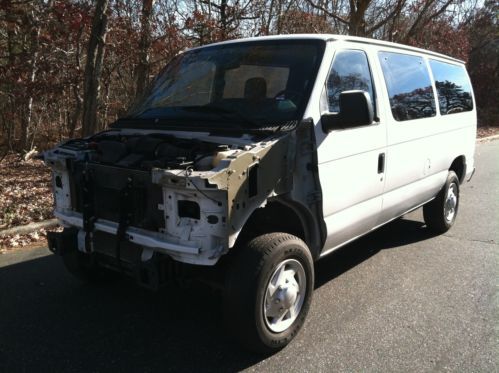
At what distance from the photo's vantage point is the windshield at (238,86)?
3.51 meters

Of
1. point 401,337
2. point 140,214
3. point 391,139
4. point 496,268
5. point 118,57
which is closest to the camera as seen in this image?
point 140,214

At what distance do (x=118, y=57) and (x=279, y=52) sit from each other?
252 inches

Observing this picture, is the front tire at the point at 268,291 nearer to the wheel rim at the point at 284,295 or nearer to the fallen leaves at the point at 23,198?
the wheel rim at the point at 284,295

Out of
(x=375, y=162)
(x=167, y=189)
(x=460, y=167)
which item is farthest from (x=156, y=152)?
(x=460, y=167)

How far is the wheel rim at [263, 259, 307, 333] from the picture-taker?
10.4 feet

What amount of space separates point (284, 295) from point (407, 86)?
8.41 ft

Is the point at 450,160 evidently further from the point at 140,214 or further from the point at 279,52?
the point at 140,214

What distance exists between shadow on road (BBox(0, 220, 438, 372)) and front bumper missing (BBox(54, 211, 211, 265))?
0.74 metres

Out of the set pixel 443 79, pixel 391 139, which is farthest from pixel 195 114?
pixel 443 79

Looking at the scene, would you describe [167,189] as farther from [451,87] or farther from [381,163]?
[451,87]

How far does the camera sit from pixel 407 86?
15.1 ft

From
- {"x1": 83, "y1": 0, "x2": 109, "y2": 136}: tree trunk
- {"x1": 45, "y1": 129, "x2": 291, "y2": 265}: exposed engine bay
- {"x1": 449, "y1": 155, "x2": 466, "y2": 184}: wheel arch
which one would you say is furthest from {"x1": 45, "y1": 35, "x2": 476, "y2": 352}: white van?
{"x1": 83, "y1": 0, "x2": 109, "y2": 136}: tree trunk

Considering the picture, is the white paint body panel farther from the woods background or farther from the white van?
the woods background

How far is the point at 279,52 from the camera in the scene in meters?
3.81
